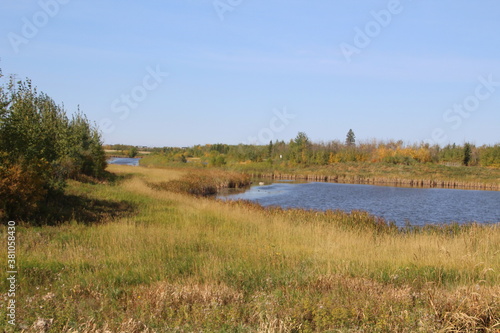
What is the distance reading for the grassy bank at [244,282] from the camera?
4906 millimetres

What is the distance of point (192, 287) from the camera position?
608cm

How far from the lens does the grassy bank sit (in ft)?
16.1

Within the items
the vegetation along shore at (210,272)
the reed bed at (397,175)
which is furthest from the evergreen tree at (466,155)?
the vegetation along shore at (210,272)

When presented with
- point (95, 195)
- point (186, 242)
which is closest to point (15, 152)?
point (95, 195)

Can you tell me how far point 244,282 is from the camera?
661 centimetres

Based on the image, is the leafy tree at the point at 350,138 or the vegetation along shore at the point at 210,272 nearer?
the vegetation along shore at the point at 210,272

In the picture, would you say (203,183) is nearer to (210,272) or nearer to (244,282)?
(210,272)

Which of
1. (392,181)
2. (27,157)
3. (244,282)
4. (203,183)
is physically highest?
(27,157)

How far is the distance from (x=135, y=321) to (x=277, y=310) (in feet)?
6.17

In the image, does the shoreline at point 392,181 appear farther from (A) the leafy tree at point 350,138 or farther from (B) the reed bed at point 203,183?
(A) the leafy tree at point 350,138

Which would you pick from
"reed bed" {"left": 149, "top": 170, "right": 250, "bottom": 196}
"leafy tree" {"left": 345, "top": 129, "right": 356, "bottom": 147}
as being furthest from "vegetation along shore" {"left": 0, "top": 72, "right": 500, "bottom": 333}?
"leafy tree" {"left": 345, "top": 129, "right": 356, "bottom": 147}

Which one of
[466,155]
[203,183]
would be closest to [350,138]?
[466,155]

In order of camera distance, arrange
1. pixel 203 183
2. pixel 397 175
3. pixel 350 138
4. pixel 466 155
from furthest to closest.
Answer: pixel 350 138 < pixel 466 155 < pixel 397 175 < pixel 203 183

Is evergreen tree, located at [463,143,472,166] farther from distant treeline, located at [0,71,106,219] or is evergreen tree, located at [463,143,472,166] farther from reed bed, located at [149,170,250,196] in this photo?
distant treeline, located at [0,71,106,219]
